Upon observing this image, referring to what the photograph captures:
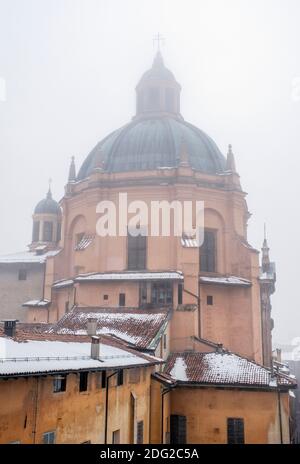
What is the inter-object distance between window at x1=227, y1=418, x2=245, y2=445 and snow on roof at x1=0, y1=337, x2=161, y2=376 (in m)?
6.51

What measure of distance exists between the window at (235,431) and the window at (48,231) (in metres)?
31.5

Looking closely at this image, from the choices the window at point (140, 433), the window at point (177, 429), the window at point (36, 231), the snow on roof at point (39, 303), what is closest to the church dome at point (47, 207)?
the window at point (36, 231)

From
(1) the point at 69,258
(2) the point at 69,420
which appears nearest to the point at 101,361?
(2) the point at 69,420

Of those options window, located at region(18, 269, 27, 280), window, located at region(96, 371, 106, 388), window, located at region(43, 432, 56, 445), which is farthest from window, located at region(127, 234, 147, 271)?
window, located at region(43, 432, 56, 445)

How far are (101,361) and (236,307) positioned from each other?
19.3 meters

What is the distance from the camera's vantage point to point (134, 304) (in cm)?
3353

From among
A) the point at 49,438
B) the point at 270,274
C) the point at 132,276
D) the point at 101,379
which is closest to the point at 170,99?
the point at 270,274

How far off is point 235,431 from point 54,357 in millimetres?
13325

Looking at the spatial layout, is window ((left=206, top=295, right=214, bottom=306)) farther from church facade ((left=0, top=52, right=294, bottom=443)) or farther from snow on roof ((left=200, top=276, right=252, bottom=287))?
snow on roof ((left=200, top=276, right=252, bottom=287))

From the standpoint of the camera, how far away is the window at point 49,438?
49.0 feet

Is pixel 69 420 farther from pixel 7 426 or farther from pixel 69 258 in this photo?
pixel 69 258

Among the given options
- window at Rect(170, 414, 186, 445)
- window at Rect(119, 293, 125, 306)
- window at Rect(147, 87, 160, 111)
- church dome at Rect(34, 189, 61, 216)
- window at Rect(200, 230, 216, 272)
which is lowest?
window at Rect(170, 414, 186, 445)

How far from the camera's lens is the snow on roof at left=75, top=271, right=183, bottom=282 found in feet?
109

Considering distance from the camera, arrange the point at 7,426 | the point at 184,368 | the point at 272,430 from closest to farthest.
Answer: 1. the point at 7,426
2. the point at 272,430
3. the point at 184,368
